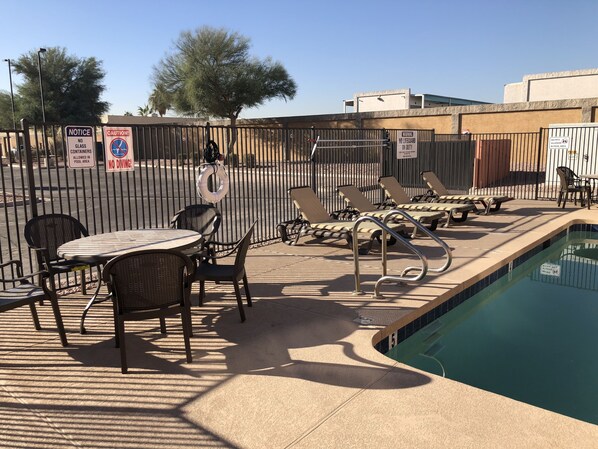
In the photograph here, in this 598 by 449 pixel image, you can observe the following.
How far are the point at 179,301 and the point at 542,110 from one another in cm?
2578

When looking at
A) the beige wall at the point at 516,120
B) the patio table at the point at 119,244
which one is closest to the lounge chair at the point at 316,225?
the patio table at the point at 119,244

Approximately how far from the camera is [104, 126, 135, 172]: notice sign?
22.3 ft

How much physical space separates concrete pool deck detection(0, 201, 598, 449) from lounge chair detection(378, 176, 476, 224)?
180 inches

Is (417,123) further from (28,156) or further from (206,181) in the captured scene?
(28,156)

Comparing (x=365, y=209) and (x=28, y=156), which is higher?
(x=28, y=156)

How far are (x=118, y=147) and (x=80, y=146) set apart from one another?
70 centimetres

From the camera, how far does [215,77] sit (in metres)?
40.0

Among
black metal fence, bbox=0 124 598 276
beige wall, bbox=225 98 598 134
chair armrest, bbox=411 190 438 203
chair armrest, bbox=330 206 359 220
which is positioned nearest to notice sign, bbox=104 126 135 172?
black metal fence, bbox=0 124 598 276

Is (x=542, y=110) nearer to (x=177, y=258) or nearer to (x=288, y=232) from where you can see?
(x=288, y=232)

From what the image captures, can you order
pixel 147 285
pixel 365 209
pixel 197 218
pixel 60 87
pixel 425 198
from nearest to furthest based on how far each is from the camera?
pixel 147 285, pixel 197 218, pixel 365 209, pixel 425 198, pixel 60 87

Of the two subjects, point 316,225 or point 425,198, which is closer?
point 316,225

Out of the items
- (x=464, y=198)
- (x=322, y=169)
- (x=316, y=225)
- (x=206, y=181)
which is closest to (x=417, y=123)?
(x=464, y=198)

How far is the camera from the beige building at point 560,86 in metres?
34.6

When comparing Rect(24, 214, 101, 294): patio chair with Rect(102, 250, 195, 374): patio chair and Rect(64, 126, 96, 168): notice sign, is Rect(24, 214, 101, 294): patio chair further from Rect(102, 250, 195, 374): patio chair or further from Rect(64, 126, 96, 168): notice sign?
Rect(102, 250, 195, 374): patio chair
